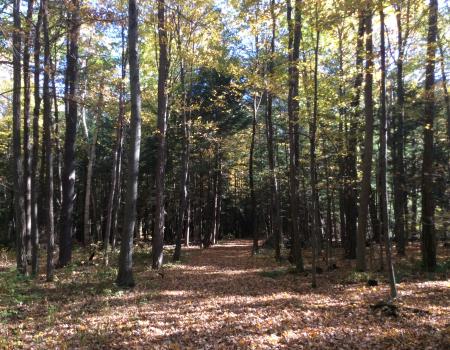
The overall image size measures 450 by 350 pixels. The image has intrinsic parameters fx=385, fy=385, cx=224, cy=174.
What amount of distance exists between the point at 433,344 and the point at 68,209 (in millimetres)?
12844

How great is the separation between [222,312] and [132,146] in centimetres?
501

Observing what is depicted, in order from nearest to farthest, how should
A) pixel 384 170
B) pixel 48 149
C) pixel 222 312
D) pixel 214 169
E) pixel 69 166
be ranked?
1. pixel 222 312
2. pixel 384 170
3. pixel 48 149
4. pixel 69 166
5. pixel 214 169

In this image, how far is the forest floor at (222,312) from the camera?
6.36 m

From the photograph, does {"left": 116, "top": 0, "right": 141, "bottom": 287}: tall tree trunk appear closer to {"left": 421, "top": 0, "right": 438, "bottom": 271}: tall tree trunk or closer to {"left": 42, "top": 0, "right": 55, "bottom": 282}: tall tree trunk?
{"left": 42, "top": 0, "right": 55, "bottom": 282}: tall tree trunk

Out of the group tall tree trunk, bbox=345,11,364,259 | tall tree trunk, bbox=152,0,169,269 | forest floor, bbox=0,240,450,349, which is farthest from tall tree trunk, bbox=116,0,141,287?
tall tree trunk, bbox=345,11,364,259

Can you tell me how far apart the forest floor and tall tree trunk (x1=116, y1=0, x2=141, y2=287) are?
0.60 m

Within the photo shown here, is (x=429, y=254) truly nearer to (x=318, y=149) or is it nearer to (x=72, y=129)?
(x=318, y=149)

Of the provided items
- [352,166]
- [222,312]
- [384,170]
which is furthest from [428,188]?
[222,312]

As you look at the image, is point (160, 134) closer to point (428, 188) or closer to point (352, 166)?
point (352, 166)

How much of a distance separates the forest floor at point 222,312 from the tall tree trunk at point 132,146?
0.60 meters

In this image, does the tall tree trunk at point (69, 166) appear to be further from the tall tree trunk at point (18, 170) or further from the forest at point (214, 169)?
the tall tree trunk at point (18, 170)

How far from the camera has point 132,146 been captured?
10.5m

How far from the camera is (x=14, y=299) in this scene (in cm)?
914

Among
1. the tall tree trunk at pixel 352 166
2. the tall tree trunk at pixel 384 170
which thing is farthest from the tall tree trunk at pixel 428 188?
the tall tree trunk at pixel 384 170
